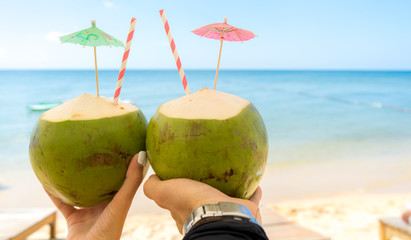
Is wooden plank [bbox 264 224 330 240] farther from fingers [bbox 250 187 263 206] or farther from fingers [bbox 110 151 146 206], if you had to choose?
fingers [bbox 110 151 146 206]

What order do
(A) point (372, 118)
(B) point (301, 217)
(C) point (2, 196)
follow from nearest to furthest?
(B) point (301, 217), (C) point (2, 196), (A) point (372, 118)

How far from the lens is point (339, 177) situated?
20.3 ft

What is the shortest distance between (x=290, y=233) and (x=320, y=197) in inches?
116

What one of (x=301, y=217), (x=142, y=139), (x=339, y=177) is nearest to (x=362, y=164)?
(x=339, y=177)

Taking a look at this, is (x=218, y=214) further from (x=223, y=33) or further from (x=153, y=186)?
(x=223, y=33)

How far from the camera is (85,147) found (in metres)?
1.14

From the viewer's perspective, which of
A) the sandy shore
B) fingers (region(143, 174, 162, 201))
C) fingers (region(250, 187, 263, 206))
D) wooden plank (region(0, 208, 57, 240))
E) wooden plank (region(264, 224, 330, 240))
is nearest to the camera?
fingers (region(143, 174, 162, 201))

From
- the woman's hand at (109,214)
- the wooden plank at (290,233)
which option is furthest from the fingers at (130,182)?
the wooden plank at (290,233)

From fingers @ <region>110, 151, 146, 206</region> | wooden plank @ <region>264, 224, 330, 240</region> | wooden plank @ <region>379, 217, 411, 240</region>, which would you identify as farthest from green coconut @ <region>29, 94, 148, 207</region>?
wooden plank @ <region>379, 217, 411, 240</region>

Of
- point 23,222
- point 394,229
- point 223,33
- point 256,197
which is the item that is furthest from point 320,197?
point 223,33

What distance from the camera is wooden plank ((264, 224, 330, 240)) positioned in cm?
255

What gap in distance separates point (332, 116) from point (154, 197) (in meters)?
13.7

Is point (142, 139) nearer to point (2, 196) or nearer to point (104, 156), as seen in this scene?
point (104, 156)

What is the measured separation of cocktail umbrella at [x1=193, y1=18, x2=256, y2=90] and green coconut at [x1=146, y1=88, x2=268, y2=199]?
223 mm
